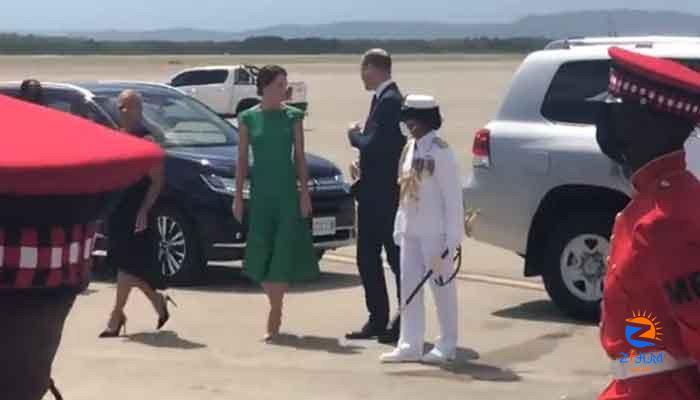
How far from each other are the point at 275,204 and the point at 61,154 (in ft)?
26.3

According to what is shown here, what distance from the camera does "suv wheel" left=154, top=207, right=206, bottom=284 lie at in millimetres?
11914

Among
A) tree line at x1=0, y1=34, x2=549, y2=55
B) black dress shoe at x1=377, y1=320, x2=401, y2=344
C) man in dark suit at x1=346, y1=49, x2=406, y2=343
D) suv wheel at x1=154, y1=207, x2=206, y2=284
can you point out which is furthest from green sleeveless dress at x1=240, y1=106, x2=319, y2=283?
tree line at x1=0, y1=34, x2=549, y2=55

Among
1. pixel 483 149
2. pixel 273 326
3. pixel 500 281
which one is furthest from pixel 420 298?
pixel 500 281

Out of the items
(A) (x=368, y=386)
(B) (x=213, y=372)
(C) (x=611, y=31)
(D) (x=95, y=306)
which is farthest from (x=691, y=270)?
(C) (x=611, y=31)

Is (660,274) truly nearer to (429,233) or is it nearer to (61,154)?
(61,154)

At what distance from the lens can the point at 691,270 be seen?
3.04m

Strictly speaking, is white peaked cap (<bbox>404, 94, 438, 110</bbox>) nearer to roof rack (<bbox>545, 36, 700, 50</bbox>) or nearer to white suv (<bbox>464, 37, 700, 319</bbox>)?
white suv (<bbox>464, 37, 700, 319</bbox>)

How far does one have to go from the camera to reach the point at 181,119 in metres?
13.1

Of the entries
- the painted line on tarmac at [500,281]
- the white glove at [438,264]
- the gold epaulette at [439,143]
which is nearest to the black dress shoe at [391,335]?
the white glove at [438,264]

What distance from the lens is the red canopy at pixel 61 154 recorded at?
1812 mm

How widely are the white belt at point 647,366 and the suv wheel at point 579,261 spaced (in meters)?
6.75

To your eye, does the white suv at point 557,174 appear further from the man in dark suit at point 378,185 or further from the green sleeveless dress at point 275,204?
the green sleeveless dress at point 275,204

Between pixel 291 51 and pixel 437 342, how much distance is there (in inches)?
5642

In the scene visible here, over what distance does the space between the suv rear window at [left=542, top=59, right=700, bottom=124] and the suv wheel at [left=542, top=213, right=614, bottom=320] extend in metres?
0.71
